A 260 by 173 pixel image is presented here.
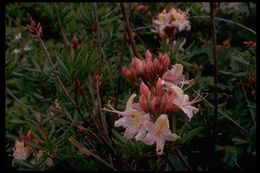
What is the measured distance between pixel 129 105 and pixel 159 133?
4.8 inches

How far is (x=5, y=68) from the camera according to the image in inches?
77.7

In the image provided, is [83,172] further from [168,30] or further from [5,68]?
[168,30]

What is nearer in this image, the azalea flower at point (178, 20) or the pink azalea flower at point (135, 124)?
the pink azalea flower at point (135, 124)

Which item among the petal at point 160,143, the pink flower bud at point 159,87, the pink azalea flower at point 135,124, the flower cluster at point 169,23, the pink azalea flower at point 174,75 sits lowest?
the petal at point 160,143

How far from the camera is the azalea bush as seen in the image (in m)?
1.30

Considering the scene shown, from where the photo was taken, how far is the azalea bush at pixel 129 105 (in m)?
1.30

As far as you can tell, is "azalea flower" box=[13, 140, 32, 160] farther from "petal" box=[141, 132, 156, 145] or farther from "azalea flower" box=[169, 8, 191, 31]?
"azalea flower" box=[169, 8, 191, 31]

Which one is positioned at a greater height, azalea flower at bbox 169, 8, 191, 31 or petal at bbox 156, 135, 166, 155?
azalea flower at bbox 169, 8, 191, 31

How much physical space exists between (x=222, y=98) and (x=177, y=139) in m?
1.01

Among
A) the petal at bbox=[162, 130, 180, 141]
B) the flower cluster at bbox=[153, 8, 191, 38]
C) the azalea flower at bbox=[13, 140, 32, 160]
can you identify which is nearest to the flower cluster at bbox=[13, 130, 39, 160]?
the azalea flower at bbox=[13, 140, 32, 160]

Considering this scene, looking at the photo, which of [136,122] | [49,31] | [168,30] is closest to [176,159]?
[168,30]

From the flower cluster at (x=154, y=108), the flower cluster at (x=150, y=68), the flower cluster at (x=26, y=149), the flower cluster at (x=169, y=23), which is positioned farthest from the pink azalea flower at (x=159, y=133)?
the flower cluster at (x=169, y=23)

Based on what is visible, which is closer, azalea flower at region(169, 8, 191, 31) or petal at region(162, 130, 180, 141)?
petal at region(162, 130, 180, 141)

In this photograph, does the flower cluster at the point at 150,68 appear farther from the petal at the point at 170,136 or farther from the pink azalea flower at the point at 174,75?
the petal at the point at 170,136
